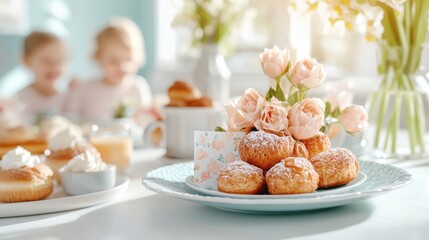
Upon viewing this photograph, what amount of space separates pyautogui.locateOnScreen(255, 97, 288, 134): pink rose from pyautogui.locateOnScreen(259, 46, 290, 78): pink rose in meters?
0.07

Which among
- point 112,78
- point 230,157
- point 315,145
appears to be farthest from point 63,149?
point 112,78

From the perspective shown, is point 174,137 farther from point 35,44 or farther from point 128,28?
point 35,44

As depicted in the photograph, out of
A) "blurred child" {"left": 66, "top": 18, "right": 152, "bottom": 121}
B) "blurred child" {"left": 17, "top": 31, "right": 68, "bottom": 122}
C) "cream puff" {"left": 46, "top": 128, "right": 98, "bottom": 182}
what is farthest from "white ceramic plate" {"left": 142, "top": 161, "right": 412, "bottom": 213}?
→ "blurred child" {"left": 17, "top": 31, "right": 68, "bottom": 122}

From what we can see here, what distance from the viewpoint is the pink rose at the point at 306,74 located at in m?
0.88

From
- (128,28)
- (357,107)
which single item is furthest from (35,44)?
(357,107)

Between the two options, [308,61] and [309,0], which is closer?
[308,61]

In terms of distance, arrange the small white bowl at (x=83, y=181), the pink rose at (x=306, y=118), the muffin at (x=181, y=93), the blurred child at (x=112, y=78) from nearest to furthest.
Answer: the pink rose at (x=306, y=118) → the small white bowl at (x=83, y=181) → the muffin at (x=181, y=93) → the blurred child at (x=112, y=78)

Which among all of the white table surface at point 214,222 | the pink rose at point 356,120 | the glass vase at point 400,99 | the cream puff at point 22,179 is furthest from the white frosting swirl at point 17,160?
the glass vase at point 400,99

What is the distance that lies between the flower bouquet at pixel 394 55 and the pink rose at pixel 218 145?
43 centimetres

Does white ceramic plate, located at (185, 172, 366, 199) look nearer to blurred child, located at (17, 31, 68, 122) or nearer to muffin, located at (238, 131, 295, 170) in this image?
muffin, located at (238, 131, 295, 170)

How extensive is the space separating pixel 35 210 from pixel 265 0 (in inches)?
102

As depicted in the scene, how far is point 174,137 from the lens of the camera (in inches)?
55.1

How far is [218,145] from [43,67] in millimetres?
2868

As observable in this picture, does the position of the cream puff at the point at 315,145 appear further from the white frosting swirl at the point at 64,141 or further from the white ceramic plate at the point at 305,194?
the white frosting swirl at the point at 64,141
